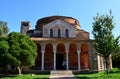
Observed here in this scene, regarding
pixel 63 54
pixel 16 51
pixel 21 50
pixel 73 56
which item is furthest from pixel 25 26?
pixel 16 51

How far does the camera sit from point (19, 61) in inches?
974

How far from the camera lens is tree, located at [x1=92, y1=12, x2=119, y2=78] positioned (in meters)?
21.6

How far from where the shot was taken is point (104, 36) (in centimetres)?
2183

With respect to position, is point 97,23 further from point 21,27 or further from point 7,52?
point 21,27

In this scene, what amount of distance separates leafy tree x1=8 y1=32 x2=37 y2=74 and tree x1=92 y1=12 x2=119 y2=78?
26.0ft

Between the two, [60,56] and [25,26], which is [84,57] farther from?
[25,26]

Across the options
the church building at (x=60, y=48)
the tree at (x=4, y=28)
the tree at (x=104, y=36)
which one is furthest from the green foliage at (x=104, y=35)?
the tree at (x=4, y=28)

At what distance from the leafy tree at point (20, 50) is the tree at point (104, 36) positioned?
792 centimetres

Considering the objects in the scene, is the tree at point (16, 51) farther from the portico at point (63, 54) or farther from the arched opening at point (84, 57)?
the arched opening at point (84, 57)

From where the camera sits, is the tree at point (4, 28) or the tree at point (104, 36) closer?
the tree at point (104, 36)

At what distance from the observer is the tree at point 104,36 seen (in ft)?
70.7

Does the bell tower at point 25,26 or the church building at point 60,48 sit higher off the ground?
the bell tower at point 25,26

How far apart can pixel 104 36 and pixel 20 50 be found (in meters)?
9.40

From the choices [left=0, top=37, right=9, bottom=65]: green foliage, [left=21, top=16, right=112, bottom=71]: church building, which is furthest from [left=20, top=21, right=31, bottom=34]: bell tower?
[left=0, top=37, right=9, bottom=65]: green foliage
